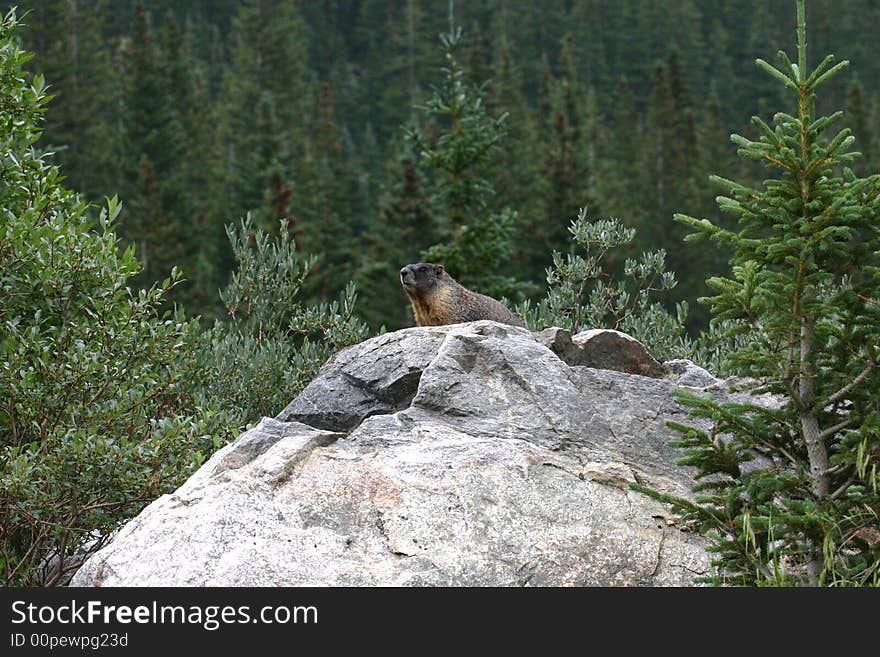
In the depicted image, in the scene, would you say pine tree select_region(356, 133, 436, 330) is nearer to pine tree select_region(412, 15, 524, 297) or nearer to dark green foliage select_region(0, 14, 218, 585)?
pine tree select_region(412, 15, 524, 297)

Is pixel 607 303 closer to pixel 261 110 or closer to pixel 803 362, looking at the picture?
pixel 803 362

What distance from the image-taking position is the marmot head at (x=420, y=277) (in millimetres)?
12398

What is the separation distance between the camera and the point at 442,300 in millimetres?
12414

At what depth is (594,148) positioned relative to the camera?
79938 millimetres

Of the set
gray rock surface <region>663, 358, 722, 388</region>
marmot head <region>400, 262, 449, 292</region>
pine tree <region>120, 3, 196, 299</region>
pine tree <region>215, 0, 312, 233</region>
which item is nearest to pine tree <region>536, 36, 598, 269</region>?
pine tree <region>215, 0, 312, 233</region>

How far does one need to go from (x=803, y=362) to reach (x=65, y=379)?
5.98 metres

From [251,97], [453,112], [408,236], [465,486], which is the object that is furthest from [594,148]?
[465,486]

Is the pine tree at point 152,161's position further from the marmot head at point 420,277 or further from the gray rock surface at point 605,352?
the gray rock surface at point 605,352

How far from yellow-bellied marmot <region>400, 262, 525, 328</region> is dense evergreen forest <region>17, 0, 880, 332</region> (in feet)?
34.3

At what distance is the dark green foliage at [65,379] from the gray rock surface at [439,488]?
145cm

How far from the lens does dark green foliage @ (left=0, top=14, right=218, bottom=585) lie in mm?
8867

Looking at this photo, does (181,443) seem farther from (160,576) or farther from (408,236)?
(408,236)

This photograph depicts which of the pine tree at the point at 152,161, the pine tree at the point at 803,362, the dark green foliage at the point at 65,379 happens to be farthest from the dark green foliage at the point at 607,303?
the pine tree at the point at 152,161

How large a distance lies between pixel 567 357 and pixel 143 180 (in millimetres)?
52101
